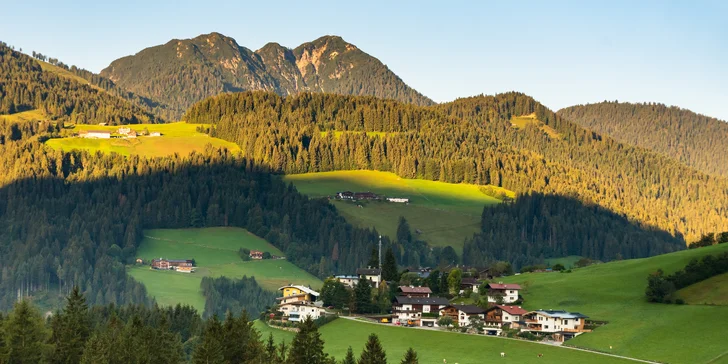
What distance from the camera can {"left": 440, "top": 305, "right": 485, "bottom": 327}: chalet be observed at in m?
119

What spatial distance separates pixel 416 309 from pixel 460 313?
7.22 meters

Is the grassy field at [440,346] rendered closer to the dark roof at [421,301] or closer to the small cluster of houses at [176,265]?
the dark roof at [421,301]

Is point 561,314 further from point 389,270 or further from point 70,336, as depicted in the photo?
point 70,336

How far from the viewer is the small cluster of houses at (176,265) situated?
639ft

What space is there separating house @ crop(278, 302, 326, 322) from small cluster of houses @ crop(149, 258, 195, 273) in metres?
64.9

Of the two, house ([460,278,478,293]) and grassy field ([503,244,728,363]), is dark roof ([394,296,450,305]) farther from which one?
house ([460,278,478,293])

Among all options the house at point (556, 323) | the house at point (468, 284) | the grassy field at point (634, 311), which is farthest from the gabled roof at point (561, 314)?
the house at point (468, 284)

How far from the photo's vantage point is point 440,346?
10669cm

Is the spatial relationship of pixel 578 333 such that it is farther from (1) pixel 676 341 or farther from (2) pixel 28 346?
(2) pixel 28 346

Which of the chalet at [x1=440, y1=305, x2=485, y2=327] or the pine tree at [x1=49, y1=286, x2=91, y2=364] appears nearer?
the pine tree at [x1=49, y1=286, x2=91, y2=364]

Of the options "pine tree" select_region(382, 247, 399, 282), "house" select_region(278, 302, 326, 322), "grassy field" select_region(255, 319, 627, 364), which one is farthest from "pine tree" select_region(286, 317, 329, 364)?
"pine tree" select_region(382, 247, 399, 282)

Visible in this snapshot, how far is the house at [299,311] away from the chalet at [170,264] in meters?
67.0

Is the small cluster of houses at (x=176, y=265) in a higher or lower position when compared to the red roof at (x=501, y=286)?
lower

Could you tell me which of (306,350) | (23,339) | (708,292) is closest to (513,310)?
(708,292)
